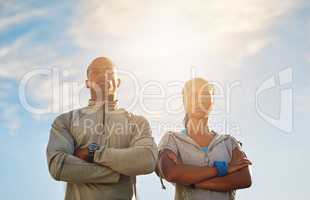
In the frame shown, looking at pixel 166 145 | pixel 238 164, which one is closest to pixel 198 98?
pixel 166 145

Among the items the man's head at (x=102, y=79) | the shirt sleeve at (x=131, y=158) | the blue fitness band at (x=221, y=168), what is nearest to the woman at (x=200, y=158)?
the blue fitness band at (x=221, y=168)

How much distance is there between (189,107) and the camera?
8.82 meters

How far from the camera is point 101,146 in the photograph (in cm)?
784

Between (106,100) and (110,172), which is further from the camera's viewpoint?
(106,100)

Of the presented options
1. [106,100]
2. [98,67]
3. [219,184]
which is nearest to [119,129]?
[106,100]

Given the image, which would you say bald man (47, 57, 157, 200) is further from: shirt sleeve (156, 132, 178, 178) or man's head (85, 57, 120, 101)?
shirt sleeve (156, 132, 178, 178)

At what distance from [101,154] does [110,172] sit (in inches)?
10.7

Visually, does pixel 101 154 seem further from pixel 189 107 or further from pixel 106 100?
pixel 189 107

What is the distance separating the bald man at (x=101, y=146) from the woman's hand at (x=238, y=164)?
118 centimetres

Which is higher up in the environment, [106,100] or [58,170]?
[106,100]

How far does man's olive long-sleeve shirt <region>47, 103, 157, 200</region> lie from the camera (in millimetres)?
7578

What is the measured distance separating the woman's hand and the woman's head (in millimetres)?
921

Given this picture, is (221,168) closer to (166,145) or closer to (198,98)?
(166,145)

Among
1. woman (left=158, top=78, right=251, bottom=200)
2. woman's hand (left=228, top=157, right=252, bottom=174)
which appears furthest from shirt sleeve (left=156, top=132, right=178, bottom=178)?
woman's hand (left=228, top=157, right=252, bottom=174)
